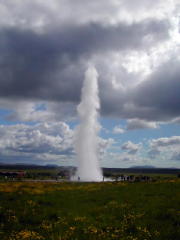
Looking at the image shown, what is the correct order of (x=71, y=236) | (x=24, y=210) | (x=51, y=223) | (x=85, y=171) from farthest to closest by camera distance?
(x=85, y=171) < (x=24, y=210) < (x=51, y=223) < (x=71, y=236)

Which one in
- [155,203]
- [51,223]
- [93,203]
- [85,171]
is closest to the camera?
[51,223]

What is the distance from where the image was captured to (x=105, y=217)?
57.3ft

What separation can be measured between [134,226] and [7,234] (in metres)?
6.32

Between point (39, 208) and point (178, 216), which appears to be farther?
point (39, 208)

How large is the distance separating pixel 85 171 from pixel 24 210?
65858 mm

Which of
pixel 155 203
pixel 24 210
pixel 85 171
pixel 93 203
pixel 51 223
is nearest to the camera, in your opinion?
pixel 51 223

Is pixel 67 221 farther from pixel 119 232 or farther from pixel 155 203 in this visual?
pixel 155 203

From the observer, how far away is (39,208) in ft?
68.2

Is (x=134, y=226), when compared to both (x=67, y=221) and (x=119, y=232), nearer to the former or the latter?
(x=119, y=232)

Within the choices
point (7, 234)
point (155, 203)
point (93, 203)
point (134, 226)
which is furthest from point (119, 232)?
point (93, 203)

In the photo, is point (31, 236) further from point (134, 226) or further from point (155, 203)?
point (155, 203)

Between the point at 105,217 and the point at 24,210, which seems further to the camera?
the point at 24,210

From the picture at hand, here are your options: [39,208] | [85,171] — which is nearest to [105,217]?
[39,208]

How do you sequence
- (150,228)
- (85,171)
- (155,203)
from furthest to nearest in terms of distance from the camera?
(85,171) < (155,203) < (150,228)
